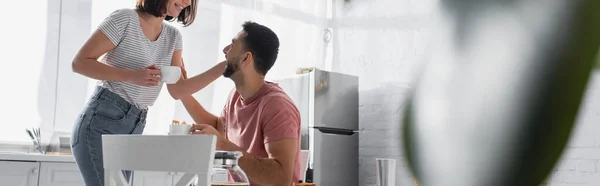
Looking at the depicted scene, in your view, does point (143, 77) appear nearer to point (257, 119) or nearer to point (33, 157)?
point (257, 119)

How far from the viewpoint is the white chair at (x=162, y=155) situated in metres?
1.00

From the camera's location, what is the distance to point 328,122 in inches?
158


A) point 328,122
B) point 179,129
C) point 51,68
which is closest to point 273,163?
point 179,129

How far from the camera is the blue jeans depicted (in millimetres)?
1573

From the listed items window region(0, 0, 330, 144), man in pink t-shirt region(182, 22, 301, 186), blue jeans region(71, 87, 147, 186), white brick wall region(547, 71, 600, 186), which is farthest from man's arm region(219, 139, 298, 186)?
white brick wall region(547, 71, 600, 186)

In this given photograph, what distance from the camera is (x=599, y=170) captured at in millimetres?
2982

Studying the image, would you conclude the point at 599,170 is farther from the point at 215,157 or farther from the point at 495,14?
the point at 215,157

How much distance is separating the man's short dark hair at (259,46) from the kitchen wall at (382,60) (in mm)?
2107

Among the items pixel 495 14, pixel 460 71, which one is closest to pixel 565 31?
pixel 495 14

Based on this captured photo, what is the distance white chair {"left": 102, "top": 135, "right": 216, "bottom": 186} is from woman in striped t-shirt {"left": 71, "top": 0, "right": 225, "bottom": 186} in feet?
1.42

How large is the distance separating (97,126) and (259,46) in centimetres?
63

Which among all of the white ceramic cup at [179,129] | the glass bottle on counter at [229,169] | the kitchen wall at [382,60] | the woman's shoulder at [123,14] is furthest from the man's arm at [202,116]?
the kitchen wall at [382,60]

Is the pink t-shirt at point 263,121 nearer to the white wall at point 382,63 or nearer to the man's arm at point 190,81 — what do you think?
the man's arm at point 190,81

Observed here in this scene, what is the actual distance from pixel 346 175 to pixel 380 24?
44.9 inches
